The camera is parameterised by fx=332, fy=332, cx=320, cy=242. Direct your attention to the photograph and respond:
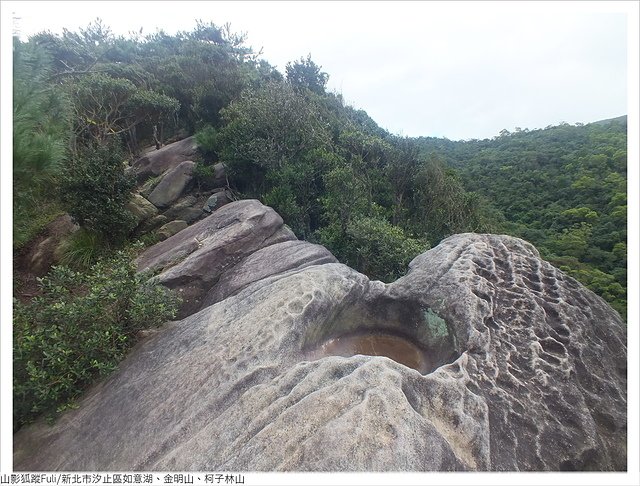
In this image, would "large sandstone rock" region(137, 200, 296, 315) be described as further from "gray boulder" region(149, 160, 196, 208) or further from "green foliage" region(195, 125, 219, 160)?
"green foliage" region(195, 125, 219, 160)

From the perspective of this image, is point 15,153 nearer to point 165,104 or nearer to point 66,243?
point 66,243

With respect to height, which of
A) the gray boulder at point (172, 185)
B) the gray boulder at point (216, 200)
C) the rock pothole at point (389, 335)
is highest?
the gray boulder at point (172, 185)

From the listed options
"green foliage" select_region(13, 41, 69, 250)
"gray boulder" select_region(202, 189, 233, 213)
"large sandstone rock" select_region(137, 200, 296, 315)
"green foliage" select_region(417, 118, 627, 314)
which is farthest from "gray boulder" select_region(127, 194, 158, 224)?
"green foliage" select_region(417, 118, 627, 314)

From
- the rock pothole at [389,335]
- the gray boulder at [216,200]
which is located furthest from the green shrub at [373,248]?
the gray boulder at [216,200]

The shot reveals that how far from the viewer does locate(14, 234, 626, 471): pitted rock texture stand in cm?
295

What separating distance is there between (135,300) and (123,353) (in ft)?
2.36

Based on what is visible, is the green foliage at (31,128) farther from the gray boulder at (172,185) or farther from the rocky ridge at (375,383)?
the gray boulder at (172,185)

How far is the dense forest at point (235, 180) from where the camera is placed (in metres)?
4.30

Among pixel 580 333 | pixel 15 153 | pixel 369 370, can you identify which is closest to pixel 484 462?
pixel 369 370

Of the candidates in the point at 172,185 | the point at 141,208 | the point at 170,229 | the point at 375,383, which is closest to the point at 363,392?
the point at 375,383

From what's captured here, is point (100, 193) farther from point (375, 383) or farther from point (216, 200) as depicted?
point (375, 383)

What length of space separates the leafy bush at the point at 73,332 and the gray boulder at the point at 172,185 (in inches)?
230

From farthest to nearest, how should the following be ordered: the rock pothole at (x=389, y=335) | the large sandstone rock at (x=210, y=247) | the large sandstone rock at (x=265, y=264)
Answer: the large sandstone rock at (x=210, y=247)
the large sandstone rock at (x=265, y=264)
the rock pothole at (x=389, y=335)

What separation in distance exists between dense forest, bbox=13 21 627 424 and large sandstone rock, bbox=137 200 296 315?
3.47 ft
